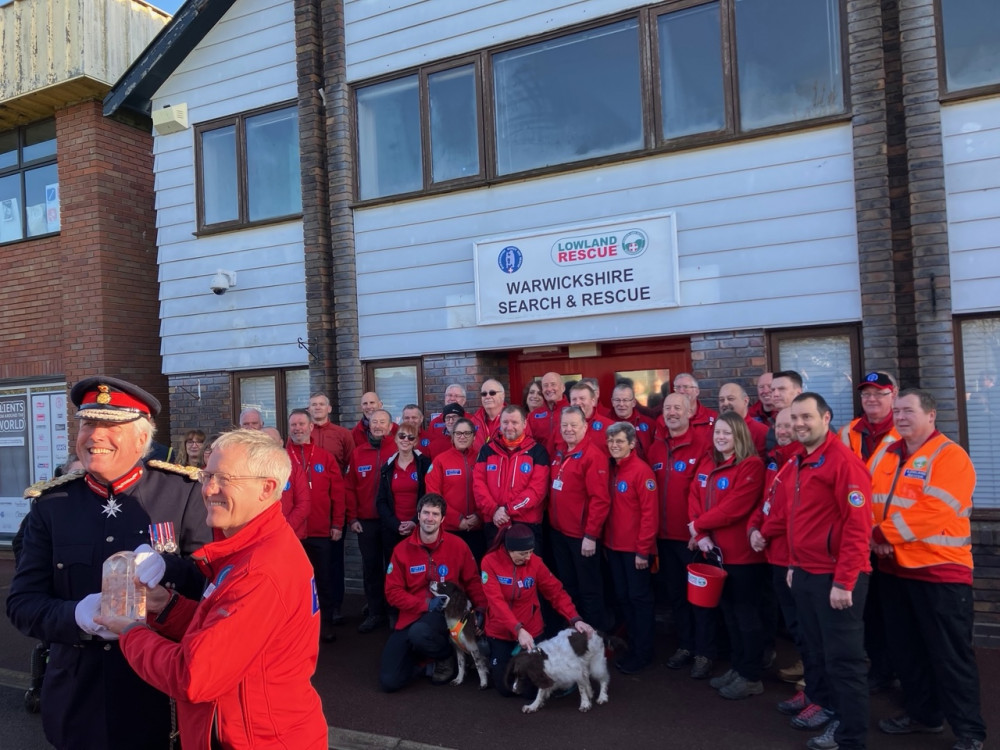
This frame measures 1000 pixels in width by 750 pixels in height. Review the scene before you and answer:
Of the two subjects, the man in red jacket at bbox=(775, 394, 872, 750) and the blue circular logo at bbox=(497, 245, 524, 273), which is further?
the blue circular logo at bbox=(497, 245, 524, 273)

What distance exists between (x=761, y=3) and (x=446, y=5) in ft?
10.6

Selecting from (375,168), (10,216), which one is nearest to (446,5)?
(375,168)

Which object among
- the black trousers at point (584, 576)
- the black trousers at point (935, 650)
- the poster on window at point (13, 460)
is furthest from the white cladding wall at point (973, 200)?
the poster on window at point (13, 460)

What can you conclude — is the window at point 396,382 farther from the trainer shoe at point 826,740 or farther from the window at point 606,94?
the trainer shoe at point 826,740

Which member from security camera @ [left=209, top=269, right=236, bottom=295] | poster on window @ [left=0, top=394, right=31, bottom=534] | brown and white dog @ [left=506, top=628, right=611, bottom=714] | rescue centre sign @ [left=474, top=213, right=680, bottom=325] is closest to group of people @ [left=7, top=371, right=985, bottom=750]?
brown and white dog @ [left=506, top=628, right=611, bottom=714]

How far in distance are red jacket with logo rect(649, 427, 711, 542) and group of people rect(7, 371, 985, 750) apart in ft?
0.06

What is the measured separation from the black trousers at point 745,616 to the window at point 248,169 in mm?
6268

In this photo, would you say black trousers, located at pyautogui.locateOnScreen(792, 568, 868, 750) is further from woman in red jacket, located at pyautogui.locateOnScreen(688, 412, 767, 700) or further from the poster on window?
the poster on window

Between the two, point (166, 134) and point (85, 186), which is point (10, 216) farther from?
point (166, 134)

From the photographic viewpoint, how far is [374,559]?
278 inches

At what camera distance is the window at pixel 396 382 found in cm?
820

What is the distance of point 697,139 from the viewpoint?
6656 millimetres

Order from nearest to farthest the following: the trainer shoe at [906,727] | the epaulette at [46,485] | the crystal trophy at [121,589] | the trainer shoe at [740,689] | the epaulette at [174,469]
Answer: the crystal trophy at [121,589] → the epaulette at [46,485] → the epaulette at [174,469] → the trainer shoe at [906,727] → the trainer shoe at [740,689]

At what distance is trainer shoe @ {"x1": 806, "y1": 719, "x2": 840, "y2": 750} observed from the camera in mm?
4205
